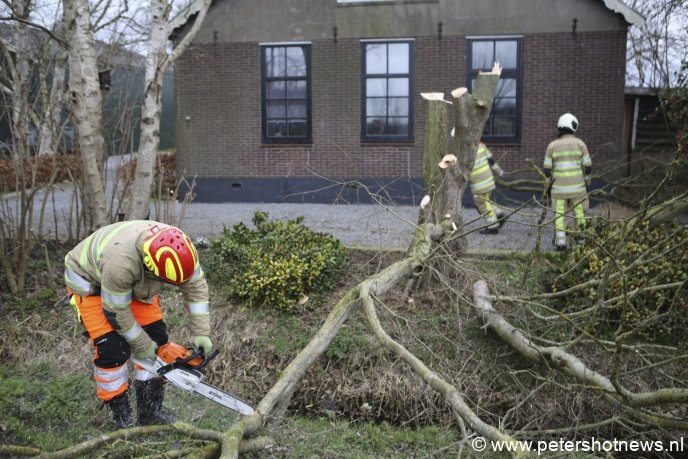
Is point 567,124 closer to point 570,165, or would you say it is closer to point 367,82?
point 570,165

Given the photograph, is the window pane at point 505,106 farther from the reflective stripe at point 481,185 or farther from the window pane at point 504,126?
the reflective stripe at point 481,185

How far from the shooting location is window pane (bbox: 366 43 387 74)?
1310cm

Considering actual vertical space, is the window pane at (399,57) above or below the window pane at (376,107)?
above

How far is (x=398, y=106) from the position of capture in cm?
1323

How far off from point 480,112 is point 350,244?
2.65 meters

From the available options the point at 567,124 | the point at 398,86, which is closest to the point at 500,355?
the point at 567,124

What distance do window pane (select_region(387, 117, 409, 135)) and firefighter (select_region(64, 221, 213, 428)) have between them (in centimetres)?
929

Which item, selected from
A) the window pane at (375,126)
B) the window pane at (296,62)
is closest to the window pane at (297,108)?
the window pane at (296,62)

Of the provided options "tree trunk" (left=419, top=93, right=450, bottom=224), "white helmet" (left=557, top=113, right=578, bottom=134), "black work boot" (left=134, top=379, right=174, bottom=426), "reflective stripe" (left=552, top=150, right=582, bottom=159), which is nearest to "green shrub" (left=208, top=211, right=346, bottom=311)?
"tree trunk" (left=419, top=93, right=450, bottom=224)

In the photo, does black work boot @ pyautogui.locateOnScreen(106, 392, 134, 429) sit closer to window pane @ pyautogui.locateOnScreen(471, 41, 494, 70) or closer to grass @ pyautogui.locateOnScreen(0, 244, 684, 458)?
grass @ pyautogui.locateOnScreen(0, 244, 684, 458)

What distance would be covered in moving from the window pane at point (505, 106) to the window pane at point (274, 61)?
14.0 ft

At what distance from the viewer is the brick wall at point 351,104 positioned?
12438mm

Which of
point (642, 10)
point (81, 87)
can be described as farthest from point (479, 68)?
point (81, 87)

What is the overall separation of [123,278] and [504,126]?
1028cm
